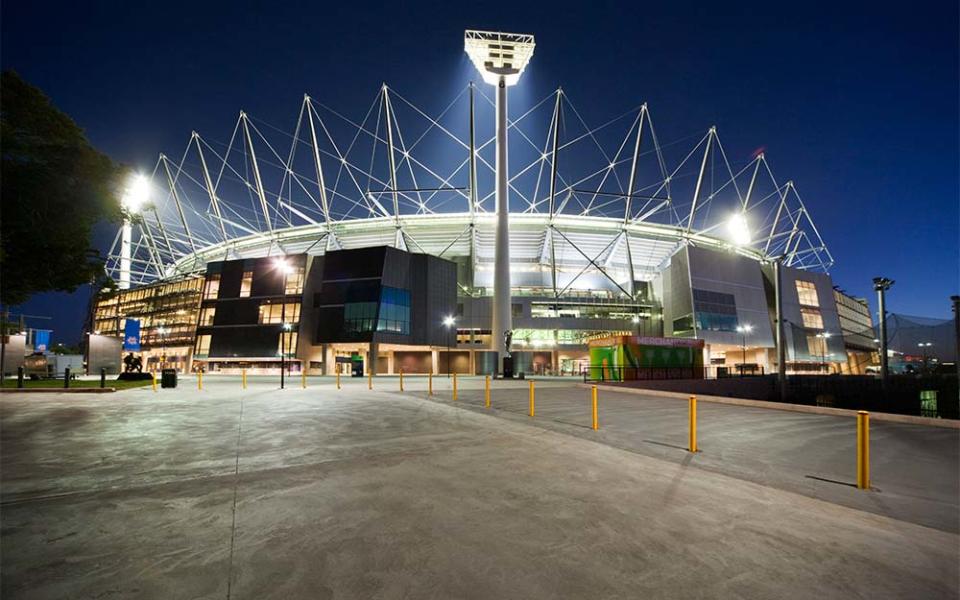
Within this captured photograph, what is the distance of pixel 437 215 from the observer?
207ft

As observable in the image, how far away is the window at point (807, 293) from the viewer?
68688mm

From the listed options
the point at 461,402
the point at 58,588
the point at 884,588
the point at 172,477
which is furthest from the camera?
the point at 461,402

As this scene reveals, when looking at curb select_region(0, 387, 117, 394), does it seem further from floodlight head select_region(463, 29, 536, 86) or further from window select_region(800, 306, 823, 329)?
window select_region(800, 306, 823, 329)

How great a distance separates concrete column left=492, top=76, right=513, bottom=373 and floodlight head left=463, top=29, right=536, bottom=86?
3.54m

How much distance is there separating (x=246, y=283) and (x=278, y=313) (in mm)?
7237

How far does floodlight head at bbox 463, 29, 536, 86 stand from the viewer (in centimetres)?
5391

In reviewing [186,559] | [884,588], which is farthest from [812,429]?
[186,559]

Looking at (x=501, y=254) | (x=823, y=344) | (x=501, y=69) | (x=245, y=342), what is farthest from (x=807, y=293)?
(x=245, y=342)

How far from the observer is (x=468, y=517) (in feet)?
14.1

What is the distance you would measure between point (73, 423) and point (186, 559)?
10.9 m

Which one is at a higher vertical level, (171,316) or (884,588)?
(171,316)

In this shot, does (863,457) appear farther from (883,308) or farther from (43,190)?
(883,308)

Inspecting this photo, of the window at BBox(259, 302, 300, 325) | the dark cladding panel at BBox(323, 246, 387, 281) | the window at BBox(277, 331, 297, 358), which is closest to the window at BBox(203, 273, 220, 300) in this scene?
the window at BBox(259, 302, 300, 325)

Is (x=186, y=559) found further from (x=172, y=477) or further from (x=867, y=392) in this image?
(x=867, y=392)
